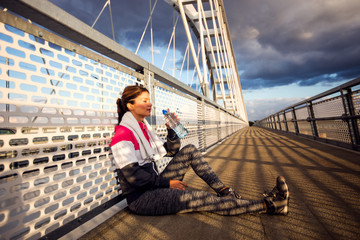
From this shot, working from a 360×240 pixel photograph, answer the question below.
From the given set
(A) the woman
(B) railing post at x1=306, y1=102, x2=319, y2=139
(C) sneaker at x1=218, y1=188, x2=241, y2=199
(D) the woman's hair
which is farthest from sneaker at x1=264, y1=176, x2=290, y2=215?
(B) railing post at x1=306, y1=102, x2=319, y2=139

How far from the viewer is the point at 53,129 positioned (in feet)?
3.63

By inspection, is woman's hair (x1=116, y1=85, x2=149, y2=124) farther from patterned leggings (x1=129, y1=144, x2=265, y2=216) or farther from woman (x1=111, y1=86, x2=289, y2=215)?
patterned leggings (x1=129, y1=144, x2=265, y2=216)

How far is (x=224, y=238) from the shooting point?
1.10 m

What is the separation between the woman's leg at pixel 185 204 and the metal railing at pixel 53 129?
0.40m

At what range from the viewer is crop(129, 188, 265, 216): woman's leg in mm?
1335

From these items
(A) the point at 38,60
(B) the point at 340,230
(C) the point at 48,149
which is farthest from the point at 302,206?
(A) the point at 38,60

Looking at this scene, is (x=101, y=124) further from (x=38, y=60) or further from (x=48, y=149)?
(x=38, y=60)

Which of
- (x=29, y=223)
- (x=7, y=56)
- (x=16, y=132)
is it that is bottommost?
(x=29, y=223)

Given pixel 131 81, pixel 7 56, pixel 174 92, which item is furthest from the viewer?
pixel 174 92

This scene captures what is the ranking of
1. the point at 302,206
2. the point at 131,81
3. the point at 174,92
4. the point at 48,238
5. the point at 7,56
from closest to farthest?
the point at 7,56 < the point at 48,238 < the point at 302,206 < the point at 131,81 < the point at 174,92

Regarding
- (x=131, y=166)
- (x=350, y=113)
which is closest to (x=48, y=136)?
(x=131, y=166)

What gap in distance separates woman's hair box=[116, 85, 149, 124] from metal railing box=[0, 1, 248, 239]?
0.08 m

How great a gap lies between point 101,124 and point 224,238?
1295mm

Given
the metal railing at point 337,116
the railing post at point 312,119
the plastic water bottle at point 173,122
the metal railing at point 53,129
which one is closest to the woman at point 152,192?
the metal railing at point 53,129
